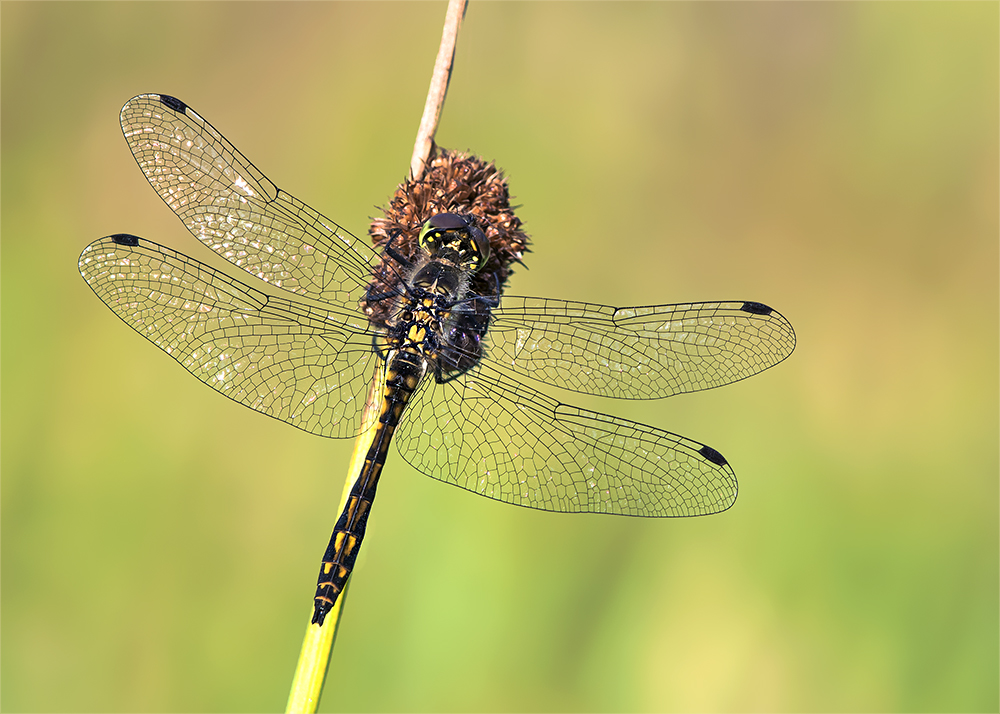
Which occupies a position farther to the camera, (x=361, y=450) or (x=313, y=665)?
(x=361, y=450)

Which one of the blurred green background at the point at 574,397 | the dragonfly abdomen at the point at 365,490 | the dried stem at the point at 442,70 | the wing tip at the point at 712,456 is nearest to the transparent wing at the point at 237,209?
the dragonfly abdomen at the point at 365,490

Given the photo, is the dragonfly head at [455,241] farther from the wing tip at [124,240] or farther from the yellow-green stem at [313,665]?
the yellow-green stem at [313,665]

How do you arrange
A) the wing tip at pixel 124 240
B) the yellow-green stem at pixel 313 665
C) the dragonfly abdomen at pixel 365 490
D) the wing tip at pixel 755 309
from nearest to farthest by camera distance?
the yellow-green stem at pixel 313 665 < the dragonfly abdomen at pixel 365 490 < the wing tip at pixel 124 240 < the wing tip at pixel 755 309

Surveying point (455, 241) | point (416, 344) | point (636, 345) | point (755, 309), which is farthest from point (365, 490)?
point (755, 309)

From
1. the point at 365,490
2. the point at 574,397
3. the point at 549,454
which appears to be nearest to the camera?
the point at 365,490

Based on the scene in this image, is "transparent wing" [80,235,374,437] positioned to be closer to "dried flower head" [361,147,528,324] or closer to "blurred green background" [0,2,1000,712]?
"dried flower head" [361,147,528,324]

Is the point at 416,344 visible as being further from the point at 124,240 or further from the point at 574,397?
the point at 574,397

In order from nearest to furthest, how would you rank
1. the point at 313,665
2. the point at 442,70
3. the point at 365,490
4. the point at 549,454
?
1. the point at 313,665
2. the point at 442,70
3. the point at 365,490
4. the point at 549,454

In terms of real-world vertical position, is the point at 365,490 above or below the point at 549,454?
below
